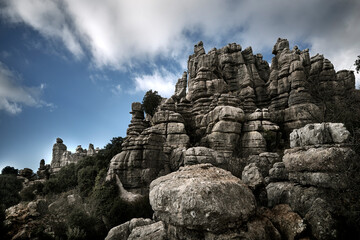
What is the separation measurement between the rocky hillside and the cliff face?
Answer: 0.14 m

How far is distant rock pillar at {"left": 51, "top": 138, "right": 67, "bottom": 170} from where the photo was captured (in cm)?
4384

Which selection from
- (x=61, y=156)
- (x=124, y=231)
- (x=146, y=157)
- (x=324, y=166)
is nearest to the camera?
(x=324, y=166)

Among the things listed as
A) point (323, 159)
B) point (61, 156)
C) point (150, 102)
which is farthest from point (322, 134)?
point (61, 156)

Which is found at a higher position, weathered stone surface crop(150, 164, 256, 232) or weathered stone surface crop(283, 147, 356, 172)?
weathered stone surface crop(283, 147, 356, 172)

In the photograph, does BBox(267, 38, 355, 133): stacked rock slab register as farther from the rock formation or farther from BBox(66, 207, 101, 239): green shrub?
the rock formation

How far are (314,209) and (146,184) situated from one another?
1568 cm

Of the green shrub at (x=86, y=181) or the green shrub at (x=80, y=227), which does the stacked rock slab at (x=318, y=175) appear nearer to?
the green shrub at (x=80, y=227)

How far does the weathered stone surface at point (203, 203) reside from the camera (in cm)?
405

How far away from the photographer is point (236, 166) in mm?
16500

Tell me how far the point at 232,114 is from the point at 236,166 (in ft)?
22.1

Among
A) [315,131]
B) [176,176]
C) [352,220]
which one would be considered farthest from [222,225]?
[315,131]

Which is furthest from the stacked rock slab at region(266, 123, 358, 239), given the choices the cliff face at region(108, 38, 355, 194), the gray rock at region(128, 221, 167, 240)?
the cliff face at region(108, 38, 355, 194)

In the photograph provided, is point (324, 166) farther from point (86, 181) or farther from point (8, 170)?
point (8, 170)

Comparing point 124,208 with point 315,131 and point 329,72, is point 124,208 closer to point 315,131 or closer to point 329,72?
point 315,131
